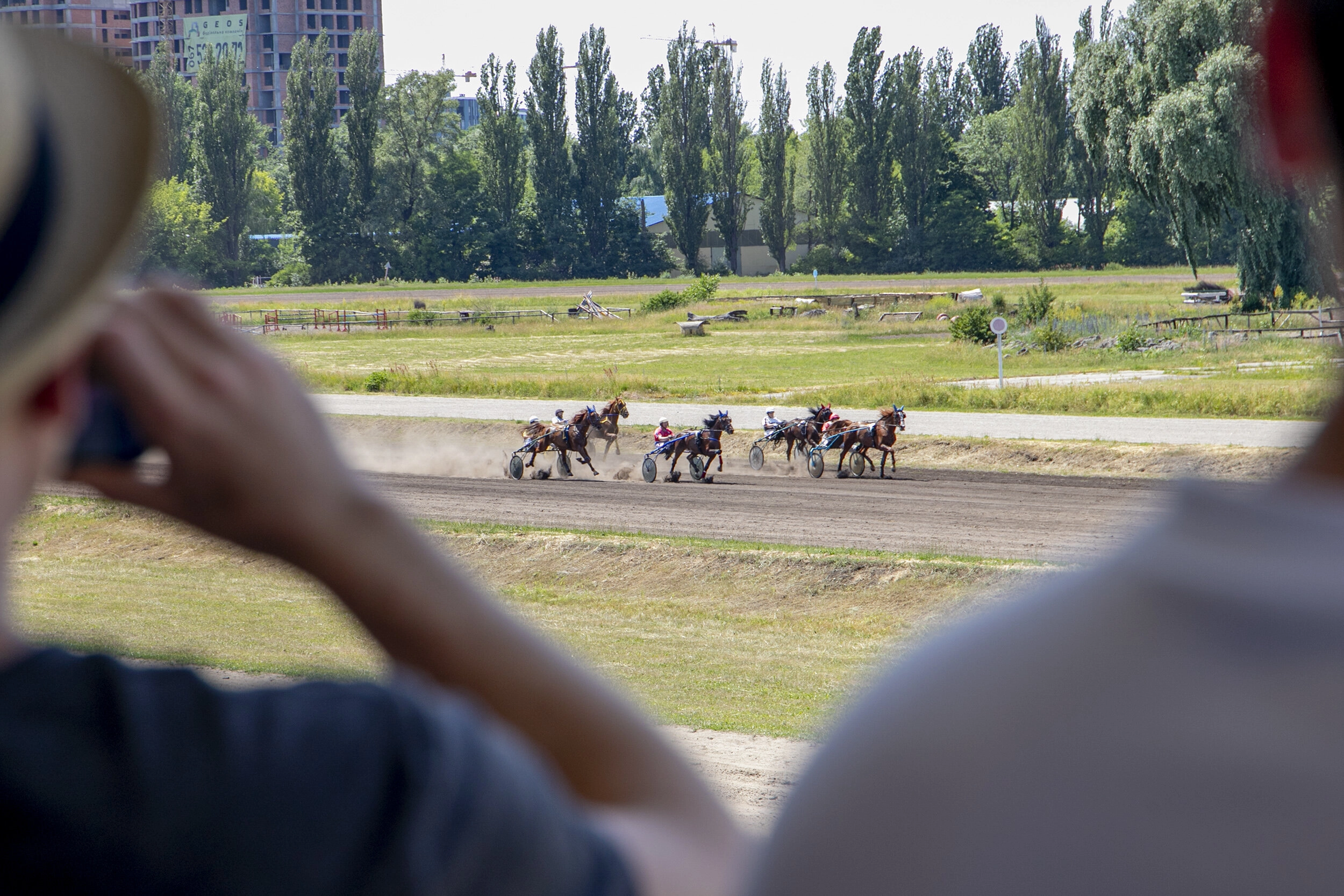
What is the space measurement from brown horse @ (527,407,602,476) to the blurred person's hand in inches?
848

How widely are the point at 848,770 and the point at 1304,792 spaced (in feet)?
0.67

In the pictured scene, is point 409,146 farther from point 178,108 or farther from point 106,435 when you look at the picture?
point 106,435

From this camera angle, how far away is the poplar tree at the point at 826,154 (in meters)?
82.8

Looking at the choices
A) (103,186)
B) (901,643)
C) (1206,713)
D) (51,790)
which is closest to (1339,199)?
(1206,713)

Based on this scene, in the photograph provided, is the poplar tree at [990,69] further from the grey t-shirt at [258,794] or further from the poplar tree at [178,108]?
the grey t-shirt at [258,794]

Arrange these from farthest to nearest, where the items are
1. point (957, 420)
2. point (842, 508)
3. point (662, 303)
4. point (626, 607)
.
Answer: point (662, 303) → point (957, 420) → point (842, 508) → point (626, 607)

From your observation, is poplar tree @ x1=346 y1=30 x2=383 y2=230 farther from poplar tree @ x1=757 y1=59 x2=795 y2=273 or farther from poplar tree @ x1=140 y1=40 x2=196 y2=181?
poplar tree @ x1=757 y1=59 x2=795 y2=273

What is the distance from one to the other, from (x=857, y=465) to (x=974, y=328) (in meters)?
22.0

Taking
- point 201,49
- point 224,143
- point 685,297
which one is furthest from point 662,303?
point 201,49

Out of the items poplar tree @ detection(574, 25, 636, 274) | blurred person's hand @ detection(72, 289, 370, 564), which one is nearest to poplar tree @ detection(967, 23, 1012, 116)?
poplar tree @ detection(574, 25, 636, 274)

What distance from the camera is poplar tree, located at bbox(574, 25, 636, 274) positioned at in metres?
85.1

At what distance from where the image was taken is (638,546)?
17.0 m

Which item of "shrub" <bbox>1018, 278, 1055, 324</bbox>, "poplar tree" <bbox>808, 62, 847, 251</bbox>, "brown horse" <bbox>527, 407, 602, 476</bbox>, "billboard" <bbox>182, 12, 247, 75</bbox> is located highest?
"billboard" <bbox>182, 12, 247, 75</bbox>

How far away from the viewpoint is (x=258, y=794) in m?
0.84
